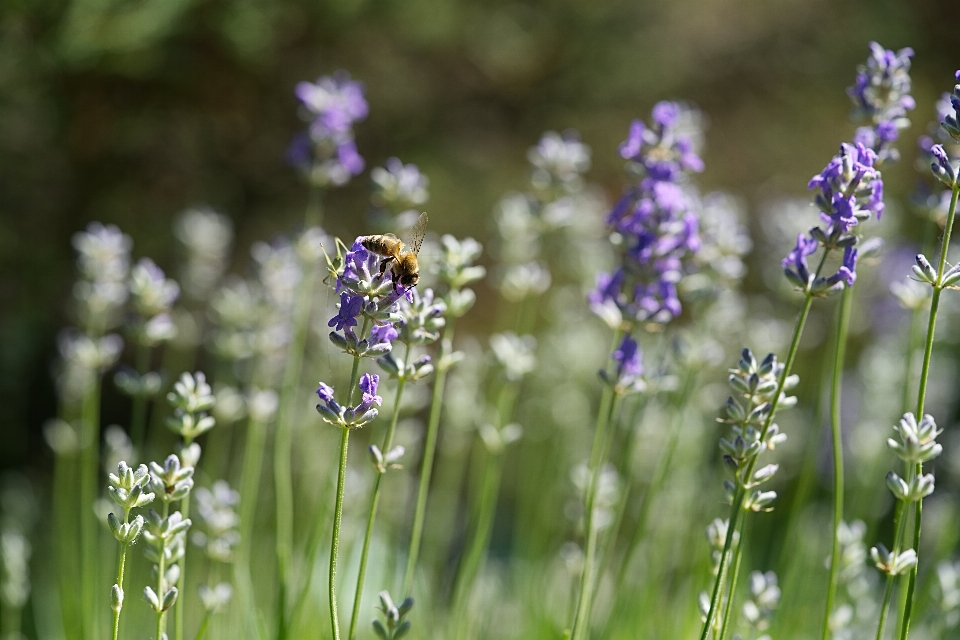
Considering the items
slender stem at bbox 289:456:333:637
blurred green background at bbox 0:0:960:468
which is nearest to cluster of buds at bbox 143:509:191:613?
slender stem at bbox 289:456:333:637

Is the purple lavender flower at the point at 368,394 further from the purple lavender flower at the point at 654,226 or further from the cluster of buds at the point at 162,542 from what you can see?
the purple lavender flower at the point at 654,226

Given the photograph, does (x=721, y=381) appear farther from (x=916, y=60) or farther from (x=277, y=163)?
(x=916, y=60)

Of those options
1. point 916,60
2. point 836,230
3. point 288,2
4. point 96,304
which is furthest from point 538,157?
point 916,60

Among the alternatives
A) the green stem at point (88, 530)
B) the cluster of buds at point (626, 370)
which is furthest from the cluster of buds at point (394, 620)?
the green stem at point (88, 530)

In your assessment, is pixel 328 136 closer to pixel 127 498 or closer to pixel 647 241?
pixel 647 241

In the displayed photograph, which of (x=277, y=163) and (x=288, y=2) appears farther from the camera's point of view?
(x=277, y=163)

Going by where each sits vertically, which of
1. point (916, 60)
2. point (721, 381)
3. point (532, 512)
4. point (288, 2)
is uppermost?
point (916, 60)
